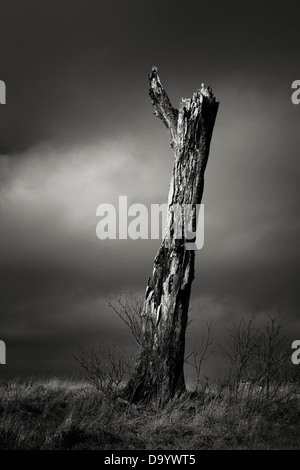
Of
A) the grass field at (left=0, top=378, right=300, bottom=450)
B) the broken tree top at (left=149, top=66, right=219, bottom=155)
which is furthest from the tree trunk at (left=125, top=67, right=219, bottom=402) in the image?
the grass field at (left=0, top=378, right=300, bottom=450)

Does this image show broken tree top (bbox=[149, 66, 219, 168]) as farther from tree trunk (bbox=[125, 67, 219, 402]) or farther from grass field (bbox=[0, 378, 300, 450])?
grass field (bbox=[0, 378, 300, 450])

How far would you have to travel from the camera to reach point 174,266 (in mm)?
9953

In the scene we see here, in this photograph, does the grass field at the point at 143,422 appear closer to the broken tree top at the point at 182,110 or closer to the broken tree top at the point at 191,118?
the broken tree top at the point at 191,118

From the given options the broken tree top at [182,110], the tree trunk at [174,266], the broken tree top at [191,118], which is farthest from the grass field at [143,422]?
the broken tree top at [182,110]

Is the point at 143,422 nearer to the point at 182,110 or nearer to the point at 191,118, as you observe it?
the point at 191,118

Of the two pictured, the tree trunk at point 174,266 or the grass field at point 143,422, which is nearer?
the grass field at point 143,422

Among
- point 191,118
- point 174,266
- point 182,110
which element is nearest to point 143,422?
point 174,266

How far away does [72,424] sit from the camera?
23.7 ft

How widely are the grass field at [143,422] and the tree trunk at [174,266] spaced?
65 cm

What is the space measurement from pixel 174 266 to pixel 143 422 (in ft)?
11.4

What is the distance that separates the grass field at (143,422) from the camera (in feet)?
22.8

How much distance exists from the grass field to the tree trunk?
25.4 inches

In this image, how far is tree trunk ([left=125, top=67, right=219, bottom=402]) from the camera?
9.37m

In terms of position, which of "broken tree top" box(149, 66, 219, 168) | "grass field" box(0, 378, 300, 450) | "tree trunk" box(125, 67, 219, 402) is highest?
"broken tree top" box(149, 66, 219, 168)
